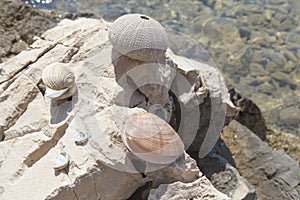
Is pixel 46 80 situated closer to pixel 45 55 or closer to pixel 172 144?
pixel 45 55

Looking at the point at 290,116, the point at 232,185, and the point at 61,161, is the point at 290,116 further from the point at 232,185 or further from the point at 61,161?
the point at 61,161

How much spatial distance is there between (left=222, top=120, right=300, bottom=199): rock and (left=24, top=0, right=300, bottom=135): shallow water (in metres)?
3.30

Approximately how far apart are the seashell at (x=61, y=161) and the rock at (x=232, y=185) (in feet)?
5.49

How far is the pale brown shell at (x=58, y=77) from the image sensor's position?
145 inches

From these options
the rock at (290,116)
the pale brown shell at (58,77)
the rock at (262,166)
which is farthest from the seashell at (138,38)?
the rock at (290,116)

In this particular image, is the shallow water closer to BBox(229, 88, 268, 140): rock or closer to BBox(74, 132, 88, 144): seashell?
BBox(229, 88, 268, 140): rock

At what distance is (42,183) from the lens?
338 centimetres

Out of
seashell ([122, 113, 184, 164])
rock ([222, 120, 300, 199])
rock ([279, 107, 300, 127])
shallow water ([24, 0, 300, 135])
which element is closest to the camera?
seashell ([122, 113, 184, 164])

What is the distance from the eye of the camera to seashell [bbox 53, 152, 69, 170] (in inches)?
134

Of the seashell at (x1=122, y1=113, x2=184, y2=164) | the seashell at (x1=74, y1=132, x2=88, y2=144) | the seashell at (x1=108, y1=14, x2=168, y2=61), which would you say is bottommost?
the seashell at (x1=74, y1=132, x2=88, y2=144)

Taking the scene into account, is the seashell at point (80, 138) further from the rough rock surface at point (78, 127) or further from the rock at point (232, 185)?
the rock at point (232, 185)

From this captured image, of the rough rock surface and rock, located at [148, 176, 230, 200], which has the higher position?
the rough rock surface

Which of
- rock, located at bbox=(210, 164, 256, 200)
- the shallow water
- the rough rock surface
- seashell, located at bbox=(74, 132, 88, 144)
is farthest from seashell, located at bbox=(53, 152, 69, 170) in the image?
the shallow water

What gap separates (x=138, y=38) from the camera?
3.73 meters
